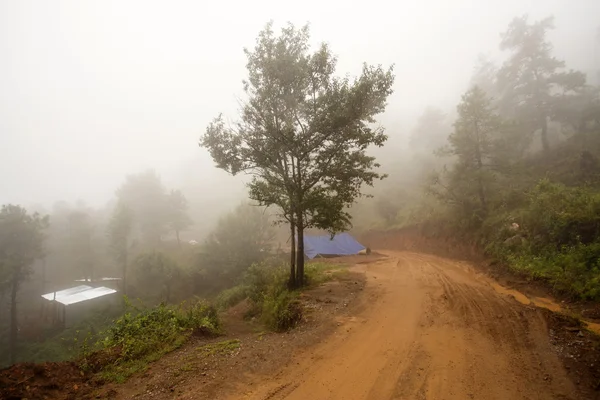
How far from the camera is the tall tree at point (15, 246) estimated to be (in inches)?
1159

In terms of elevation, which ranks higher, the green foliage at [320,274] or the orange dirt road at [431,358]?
the green foliage at [320,274]

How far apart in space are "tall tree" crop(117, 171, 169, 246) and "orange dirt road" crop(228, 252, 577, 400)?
147 ft

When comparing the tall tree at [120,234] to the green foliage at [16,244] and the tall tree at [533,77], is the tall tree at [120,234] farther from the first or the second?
the tall tree at [533,77]

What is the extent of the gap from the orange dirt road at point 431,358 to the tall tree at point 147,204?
4483cm

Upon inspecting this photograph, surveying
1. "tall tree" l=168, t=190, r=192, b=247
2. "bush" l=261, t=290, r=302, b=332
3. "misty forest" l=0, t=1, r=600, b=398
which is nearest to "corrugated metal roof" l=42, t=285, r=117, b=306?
"misty forest" l=0, t=1, r=600, b=398

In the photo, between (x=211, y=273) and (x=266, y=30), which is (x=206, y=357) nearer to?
(x=266, y=30)

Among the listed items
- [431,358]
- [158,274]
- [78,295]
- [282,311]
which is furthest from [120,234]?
[431,358]

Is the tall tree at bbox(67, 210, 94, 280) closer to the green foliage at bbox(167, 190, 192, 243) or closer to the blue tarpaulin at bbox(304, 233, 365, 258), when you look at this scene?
the green foliage at bbox(167, 190, 192, 243)

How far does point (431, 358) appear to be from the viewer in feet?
21.3

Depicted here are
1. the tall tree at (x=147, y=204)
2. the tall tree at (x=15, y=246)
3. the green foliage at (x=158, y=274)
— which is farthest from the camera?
the tall tree at (x=147, y=204)

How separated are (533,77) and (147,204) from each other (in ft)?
174

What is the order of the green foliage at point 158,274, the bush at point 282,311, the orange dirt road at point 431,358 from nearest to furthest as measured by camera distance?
the orange dirt road at point 431,358 → the bush at point 282,311 → the green foliage at point 158,274

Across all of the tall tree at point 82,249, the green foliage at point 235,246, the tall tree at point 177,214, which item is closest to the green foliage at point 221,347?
the green foliage at point 235,246

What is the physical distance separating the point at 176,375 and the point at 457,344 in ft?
21.3
